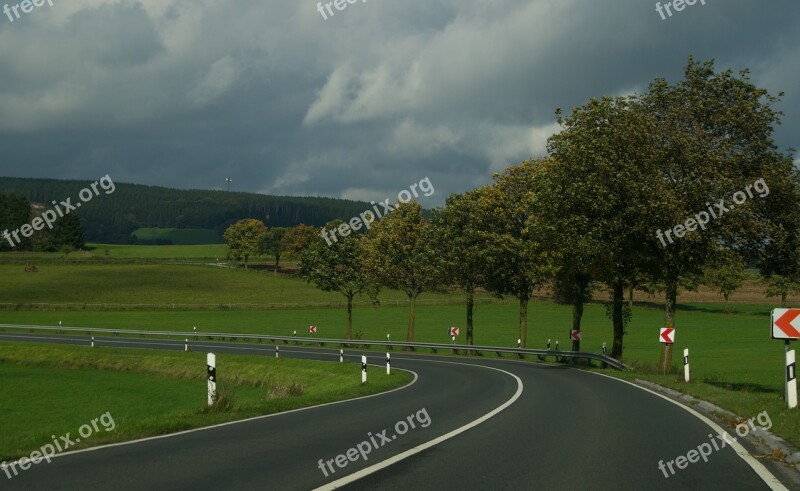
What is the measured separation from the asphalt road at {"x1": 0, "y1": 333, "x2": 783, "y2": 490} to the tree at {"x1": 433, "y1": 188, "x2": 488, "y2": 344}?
30645 mm

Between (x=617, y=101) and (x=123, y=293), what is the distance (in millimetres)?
89605

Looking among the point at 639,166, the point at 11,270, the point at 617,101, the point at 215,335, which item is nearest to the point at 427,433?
the point at 639,166

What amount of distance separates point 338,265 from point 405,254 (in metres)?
5.62

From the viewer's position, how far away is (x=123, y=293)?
107 m

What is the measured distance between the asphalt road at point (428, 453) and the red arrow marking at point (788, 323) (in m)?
2.55

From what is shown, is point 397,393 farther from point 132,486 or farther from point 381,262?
point 381,262

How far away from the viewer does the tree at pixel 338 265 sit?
58156mm

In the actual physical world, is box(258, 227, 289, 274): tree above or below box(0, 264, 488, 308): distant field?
above

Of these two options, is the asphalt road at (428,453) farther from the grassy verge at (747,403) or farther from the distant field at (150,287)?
the distant field at (150,287)

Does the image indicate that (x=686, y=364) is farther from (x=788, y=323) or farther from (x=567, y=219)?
(x=788, y=323)

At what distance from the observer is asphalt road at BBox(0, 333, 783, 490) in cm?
849

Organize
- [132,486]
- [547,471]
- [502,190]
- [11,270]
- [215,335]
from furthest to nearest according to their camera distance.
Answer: [11,270], [215,335], [502,190], [547,471], [132,486]

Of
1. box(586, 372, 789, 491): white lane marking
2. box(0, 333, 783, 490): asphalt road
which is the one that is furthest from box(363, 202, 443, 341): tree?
box(586, 372, 789, 491): white lane marking

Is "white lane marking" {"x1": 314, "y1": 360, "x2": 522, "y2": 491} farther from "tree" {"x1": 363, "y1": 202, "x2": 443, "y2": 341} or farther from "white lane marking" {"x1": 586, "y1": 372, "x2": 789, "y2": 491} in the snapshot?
"tree" {"x1": 363, "y1": 202, "x2": 443, "y2": 341}
